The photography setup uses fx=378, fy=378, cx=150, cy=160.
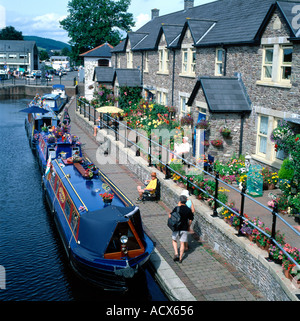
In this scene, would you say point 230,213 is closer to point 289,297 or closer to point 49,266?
point 289,297

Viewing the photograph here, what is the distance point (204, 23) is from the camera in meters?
19.8

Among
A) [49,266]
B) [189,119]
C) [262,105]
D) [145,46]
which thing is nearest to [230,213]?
[49,266]

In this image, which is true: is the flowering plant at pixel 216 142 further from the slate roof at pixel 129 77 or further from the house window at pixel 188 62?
the slate roof at pixel 129 77

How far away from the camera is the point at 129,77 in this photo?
1142 inches

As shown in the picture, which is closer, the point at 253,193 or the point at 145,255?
the point at 145,255

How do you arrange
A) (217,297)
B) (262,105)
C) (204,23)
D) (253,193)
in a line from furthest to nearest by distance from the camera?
(204,23) < (262,105) < (253,193) < (217,297)

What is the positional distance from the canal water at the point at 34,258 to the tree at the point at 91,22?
38.3m

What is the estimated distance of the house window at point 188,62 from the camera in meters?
20.3

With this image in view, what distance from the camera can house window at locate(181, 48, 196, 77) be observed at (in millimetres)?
20305

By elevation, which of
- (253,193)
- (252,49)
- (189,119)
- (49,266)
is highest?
(252,49)

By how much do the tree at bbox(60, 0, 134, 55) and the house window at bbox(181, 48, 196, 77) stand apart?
34297 millimetres

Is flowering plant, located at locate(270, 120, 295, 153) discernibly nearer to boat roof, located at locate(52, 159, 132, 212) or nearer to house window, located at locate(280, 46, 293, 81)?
house window, located at locate(280, 46, 293, 81)

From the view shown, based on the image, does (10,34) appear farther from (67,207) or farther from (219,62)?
(67,207)
